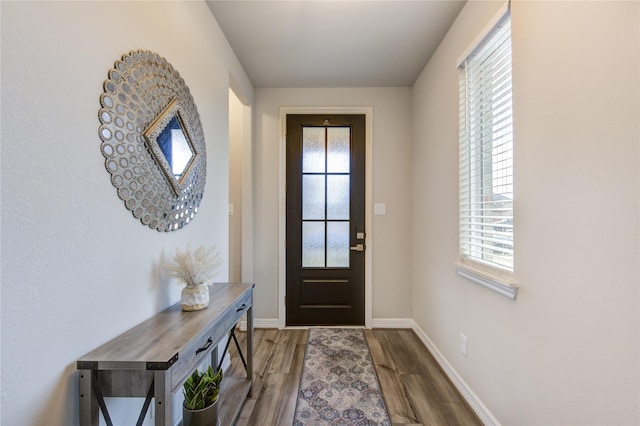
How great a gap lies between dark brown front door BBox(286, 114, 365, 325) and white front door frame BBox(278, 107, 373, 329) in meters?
0.05

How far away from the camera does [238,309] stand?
1.62 meters

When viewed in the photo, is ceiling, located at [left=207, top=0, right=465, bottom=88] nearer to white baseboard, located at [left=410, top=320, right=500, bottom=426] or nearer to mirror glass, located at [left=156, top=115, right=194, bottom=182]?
mirror glass, located at [left=156, top=115, right=194, bottom=182]

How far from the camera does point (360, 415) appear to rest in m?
1.69

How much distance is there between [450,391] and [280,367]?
1.27 metres

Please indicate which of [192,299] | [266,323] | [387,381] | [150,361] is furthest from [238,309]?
[266,323]

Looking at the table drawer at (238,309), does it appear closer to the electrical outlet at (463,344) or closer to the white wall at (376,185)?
the white wall at (376,185)

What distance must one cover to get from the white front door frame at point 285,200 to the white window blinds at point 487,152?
3.81 ft

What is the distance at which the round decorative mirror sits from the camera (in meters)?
1.05

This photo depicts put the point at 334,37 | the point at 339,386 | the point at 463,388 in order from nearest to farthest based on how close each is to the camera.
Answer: the point at 463,388 → the point at 339,386 → the point at 334,37

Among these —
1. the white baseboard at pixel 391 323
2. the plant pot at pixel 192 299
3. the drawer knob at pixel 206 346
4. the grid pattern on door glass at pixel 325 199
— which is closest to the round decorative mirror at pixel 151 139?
the plant pot at pixel 192 299

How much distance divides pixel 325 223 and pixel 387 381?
5.09 feet

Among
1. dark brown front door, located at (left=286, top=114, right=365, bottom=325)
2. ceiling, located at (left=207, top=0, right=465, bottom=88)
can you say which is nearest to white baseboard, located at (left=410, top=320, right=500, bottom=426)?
dark brown front door, located at (left=286, top=114, right=365, bottom=325)

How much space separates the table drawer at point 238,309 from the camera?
1481 mm

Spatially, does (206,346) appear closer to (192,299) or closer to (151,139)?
(192,299)
